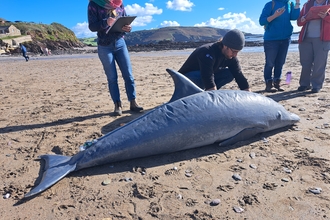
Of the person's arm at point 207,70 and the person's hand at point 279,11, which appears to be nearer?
the person's arm at point 207,70

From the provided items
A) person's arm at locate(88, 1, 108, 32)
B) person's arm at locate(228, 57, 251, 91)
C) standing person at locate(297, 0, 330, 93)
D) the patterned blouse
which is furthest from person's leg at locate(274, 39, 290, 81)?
person's arm at locate(88, 1, 108, 32)

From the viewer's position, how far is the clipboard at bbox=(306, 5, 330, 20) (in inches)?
229

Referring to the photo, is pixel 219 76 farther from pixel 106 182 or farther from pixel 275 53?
pixel 106 182

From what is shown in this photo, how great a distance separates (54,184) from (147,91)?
4.90 meters

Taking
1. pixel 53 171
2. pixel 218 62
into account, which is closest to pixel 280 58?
pixel 218 62

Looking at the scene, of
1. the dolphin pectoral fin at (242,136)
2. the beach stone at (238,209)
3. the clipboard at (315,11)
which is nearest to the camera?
the beach stone at (238,209)

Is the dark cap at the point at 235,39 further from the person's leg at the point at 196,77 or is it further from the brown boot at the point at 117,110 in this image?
the brown boot at the point at 117,110

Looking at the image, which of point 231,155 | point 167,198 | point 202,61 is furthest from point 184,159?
point 202,61

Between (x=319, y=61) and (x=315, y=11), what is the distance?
3.78 feet

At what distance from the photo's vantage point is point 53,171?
2.97m

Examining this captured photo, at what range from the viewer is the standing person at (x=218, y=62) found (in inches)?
167

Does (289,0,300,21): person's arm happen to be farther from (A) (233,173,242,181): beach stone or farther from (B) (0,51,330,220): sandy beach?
(A) (233,173,242,181): beach stone

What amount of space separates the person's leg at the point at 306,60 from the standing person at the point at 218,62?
8.05ft

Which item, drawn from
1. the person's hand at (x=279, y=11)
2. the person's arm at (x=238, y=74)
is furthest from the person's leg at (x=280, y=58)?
the person's arm at (x=238, y=74)
